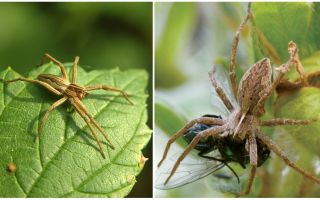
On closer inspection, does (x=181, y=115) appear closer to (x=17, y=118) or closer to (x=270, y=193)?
(x=270, y=193)

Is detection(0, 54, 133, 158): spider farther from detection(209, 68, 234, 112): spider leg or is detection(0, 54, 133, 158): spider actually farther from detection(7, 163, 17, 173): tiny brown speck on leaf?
detection(209, 68, 234, 112): spider leg

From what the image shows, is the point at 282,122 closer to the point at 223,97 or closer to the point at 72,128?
the point at 223,97

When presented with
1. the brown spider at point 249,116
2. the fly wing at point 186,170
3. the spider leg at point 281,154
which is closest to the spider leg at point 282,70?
the brown spider at point 249,116

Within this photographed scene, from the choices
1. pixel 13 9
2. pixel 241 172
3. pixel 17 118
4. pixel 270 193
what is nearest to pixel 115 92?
pixel 17 118

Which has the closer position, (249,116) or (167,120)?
(249,116)

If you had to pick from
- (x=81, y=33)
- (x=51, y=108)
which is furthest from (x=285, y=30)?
(x=81, y=33)

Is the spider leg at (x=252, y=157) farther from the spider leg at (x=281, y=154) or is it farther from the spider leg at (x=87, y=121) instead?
the spider leg at (x=87, y=121)

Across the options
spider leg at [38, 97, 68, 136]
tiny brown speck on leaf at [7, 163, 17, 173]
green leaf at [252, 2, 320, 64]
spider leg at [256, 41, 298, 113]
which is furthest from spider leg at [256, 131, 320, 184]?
tiny brown speck on leaf at [7, 163, 17, 173]
